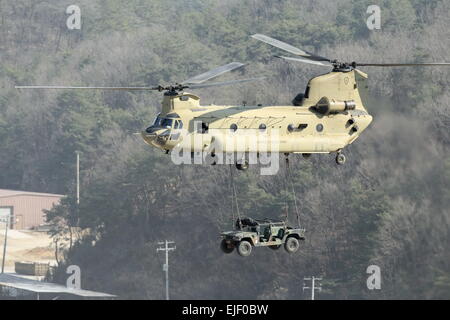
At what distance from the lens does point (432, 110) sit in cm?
11400

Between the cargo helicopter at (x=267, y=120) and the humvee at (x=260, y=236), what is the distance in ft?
9.95

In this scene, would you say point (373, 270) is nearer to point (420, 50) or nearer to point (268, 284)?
point (268, 284)

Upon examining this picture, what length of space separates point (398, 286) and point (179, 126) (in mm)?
58765

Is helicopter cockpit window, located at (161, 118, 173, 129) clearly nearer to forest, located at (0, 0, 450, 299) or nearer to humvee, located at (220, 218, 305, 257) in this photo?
humvee, located at (220, 218, 305, 257)

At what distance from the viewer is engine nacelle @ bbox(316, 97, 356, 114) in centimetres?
6888

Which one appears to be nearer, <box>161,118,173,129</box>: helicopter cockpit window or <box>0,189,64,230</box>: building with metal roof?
<box>161,118,173,129</box>: helicopter cockpit window

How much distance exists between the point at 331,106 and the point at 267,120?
3.74 m

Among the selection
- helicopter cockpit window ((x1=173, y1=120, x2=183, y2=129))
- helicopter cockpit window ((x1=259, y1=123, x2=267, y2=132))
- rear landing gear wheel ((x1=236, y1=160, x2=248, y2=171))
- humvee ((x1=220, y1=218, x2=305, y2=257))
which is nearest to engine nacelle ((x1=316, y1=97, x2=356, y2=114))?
helicopter cockpit window ((x1=259, y1=123, x2=267, y2=132))

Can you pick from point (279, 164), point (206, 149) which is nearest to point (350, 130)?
point (206, 149)

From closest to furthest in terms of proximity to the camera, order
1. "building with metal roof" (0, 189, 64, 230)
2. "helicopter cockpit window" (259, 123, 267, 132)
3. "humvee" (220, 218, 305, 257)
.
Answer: "humvee" (220, 218, 305, 257), "helicopter cockpit window" (259, 123, 267, 132), "building with metal roof" (0, 189, 64, 230)

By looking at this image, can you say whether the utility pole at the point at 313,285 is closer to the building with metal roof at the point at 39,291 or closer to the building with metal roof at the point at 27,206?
the building with metal roof at the point at 39,291

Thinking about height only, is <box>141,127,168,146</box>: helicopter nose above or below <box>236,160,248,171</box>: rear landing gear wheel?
above

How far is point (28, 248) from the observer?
17525 centimetres

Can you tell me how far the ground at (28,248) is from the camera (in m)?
170
